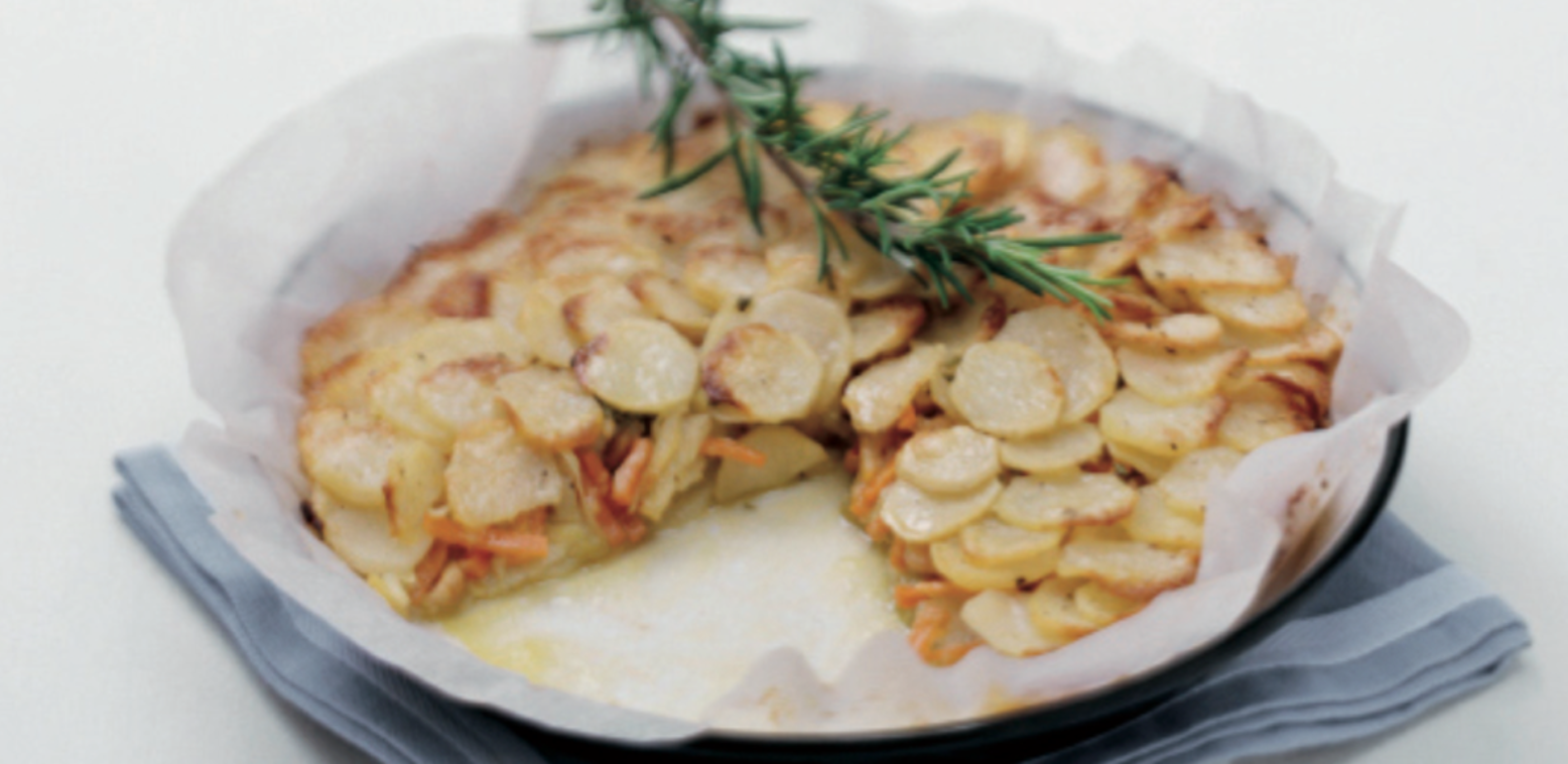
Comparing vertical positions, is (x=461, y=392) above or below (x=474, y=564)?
above

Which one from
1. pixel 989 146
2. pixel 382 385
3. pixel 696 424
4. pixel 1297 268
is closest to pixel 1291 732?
pixel 1297 268

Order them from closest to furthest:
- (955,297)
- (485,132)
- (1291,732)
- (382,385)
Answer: (1291,732), (382,385), (955,297), (485,132)

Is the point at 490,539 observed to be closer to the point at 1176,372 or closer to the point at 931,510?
the point at 931,510

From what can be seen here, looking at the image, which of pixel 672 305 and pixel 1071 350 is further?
pixel 672 305

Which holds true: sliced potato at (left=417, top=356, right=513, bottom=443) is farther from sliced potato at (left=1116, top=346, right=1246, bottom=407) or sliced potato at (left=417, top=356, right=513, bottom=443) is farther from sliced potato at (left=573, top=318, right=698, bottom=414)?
sliced potato at (left=1116, top=346, right=1246, bottom=407)

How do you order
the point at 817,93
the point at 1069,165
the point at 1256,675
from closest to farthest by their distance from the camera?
the point at 1256,675
the point at 1069,165
the point at 817,93

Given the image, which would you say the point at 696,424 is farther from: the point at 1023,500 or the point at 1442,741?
the point at 1442,741

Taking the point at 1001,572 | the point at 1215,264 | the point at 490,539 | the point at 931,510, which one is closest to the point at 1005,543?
the point at 1001,572
